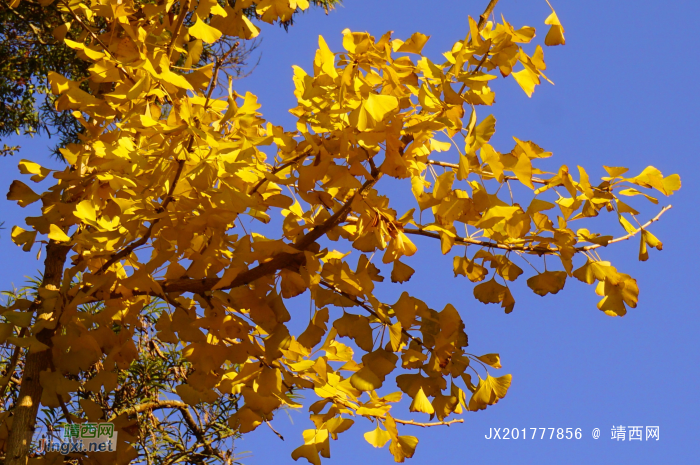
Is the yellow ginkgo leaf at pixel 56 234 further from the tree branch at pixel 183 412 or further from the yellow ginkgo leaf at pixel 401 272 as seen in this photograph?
the tree branch at pixel 183 412

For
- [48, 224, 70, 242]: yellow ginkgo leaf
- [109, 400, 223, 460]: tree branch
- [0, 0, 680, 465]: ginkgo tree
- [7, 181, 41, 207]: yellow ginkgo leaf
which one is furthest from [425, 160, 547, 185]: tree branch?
[109, 400, 223, 460]: tree branch

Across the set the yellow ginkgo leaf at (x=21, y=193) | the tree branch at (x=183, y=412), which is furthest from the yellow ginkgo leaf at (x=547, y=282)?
the tree branch at (x=183, y=412)

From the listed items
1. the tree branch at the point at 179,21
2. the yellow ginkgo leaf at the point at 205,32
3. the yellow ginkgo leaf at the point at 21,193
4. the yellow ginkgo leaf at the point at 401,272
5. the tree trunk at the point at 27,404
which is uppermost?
the tree branch at the point at 179,21

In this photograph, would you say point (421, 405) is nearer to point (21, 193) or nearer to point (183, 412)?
point (21, 193)

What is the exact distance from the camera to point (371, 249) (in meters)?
1.13

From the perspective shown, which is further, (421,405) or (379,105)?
(421,405)

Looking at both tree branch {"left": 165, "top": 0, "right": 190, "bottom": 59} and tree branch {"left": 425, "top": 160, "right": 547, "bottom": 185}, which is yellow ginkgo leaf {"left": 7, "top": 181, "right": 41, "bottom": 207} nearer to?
tree branch {"left": 165, "top": 0, "right": 190, "bottom": 59}

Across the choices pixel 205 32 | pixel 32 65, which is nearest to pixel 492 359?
pixel 205 32

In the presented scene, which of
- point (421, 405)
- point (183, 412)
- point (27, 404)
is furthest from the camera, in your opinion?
point (183, 412)

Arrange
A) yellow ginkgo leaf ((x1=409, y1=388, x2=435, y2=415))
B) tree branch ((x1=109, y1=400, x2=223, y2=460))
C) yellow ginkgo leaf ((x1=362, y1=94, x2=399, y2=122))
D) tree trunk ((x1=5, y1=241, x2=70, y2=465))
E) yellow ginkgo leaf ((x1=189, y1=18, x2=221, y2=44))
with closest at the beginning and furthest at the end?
yellow ginkgo leaf ((x1=362, y1=94, x2=399, y2=122)), yellow ginkgo leaf ((x1=409, y1=388, x2=435, y2=415)), yellow ginkgo leaf ((x1=189, y1=18, x2=221, y2=44)), tree trunk ((x1=5, y1=241, x2=70, y2=465)), tree branch ((x1=109, y1=400, x2=223, y2=460))

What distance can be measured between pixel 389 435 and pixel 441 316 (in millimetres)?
252

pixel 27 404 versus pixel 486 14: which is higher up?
pixel 486 14

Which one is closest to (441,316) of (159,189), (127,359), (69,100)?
(159,189)

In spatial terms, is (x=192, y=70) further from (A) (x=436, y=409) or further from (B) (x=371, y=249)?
(A) (x=436, y=409)
